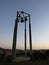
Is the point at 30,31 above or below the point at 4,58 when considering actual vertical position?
above

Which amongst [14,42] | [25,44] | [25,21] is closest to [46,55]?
[14,42]

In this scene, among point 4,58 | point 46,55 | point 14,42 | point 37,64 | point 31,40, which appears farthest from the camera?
point 31,40

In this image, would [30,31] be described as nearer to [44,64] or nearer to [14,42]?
[14,42]

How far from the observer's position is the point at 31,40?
25953 mm

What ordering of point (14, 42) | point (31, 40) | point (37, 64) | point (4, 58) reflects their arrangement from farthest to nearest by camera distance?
1. point (31, 40)
2. point (14, 42)
3. point (4, 58)
4. point (37, 64)

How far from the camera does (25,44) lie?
86.9 ft

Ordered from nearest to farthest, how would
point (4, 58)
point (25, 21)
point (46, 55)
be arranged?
point (46, 55) → point (4, 58) → point (25, 21)

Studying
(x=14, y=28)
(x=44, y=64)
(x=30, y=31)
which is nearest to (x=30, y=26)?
(x=30, y=31)

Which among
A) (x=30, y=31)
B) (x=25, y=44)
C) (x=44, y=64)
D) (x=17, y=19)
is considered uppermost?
(x=17, y=19)

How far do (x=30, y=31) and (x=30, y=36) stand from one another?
78cm

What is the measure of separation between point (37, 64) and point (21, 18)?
1592cm

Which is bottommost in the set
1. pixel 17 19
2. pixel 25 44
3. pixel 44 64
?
pixel 44 64

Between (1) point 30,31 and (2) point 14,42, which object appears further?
(1) point 30,31

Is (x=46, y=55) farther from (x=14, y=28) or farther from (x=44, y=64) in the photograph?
(x=14, y=28)
